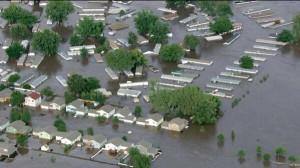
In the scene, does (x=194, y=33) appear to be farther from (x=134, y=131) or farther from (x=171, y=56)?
(x=134, y=131)

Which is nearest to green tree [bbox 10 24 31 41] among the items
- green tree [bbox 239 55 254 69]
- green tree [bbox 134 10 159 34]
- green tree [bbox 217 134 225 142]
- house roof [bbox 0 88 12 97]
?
green tree [bbox 134 10 159 34]

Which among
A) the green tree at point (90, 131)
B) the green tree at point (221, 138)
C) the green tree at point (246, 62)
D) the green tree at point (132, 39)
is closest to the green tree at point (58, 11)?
the green tree at point (132, 39)

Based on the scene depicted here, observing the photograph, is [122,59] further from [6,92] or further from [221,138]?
[221,138]

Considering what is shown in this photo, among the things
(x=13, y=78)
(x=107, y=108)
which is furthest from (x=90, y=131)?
(x=13, y=78)

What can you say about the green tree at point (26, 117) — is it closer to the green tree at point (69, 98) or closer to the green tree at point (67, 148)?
the green tree at point (69, 98)

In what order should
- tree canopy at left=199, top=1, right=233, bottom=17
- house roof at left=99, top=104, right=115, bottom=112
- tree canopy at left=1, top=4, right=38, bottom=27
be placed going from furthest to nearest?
tree canopy at left=199, top=1, right=233, bottom=17, tree canopy at left=1, top=4, right=38, bottom=27, house roof at left=99, top=104, right=115, bottom=112

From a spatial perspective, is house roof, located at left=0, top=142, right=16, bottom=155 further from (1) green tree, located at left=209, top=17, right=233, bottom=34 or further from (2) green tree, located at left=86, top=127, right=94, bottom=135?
(1) green tree, located at left=209, top=17, right=233, bottom=34

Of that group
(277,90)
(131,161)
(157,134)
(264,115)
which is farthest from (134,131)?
(277,90)
